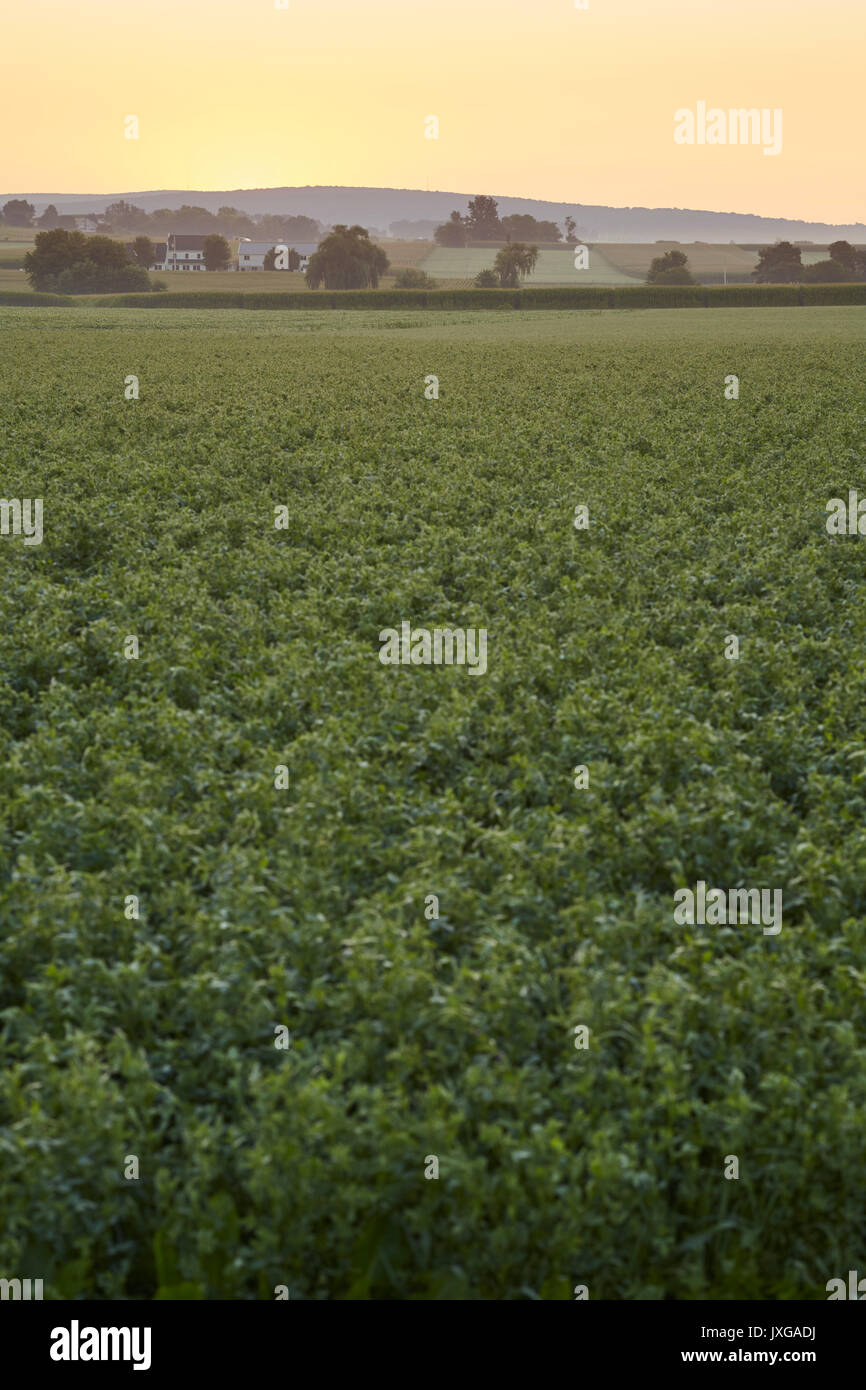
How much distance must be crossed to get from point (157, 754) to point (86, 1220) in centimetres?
430

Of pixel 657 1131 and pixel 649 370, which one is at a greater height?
pixel 649 370

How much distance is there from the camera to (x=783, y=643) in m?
10.9

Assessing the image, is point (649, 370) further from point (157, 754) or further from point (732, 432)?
point (157, 754)

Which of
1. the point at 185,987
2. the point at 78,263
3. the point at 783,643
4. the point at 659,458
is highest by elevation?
the point at 78,263

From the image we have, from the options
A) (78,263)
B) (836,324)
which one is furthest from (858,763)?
(78,263)

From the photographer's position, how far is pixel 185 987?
18.6 ft

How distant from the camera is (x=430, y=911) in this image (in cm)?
630

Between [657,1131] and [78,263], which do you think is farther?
[78,263]

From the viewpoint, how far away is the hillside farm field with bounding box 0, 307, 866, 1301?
4.61 m

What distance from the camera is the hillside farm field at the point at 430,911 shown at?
4605 mm

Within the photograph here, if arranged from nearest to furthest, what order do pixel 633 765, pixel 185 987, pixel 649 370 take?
pixel 185 987, pixel 633 765, pixel 649 370
